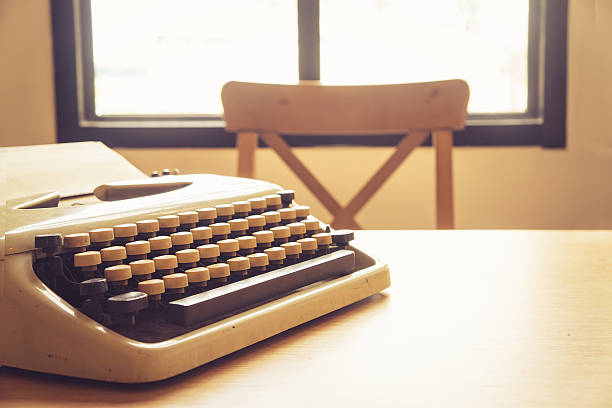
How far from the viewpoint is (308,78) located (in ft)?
6.75

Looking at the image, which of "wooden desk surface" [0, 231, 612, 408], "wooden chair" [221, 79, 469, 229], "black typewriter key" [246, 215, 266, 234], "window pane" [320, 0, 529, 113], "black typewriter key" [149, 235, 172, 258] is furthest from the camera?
"window pane" [320, 0, 529, 113]

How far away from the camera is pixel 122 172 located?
0.84m

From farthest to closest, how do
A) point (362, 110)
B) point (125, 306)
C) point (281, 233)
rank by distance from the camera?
point (362, 110) < point (281, 233) < point (125, 306)

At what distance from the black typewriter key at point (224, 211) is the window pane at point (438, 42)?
58.5 inches

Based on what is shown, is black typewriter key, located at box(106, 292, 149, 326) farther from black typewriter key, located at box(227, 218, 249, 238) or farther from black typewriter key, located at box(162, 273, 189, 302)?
black typewriter key, located at box(227, 218, 249, 238)

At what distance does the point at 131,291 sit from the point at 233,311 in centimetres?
9

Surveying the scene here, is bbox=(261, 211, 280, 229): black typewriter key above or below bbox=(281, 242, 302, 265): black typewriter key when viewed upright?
above

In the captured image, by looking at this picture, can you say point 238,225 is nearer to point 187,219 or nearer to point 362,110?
point 187,219

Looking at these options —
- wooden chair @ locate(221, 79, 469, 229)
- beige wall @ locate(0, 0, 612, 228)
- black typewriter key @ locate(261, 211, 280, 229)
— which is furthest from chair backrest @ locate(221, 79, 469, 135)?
black typewriter key @ locate(261, 211, 280, 229)

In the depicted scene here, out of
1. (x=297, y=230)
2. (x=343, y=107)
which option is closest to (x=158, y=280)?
(x=297, y=230)

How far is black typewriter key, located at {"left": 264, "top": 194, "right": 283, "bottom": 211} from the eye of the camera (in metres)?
0.71

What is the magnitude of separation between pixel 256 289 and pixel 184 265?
7cm

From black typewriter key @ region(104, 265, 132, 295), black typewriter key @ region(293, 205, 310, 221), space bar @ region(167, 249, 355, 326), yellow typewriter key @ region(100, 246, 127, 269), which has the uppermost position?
black typewriter key @ region(293, 205, 310, 221)

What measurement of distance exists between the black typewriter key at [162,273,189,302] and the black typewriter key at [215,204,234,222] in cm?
12
